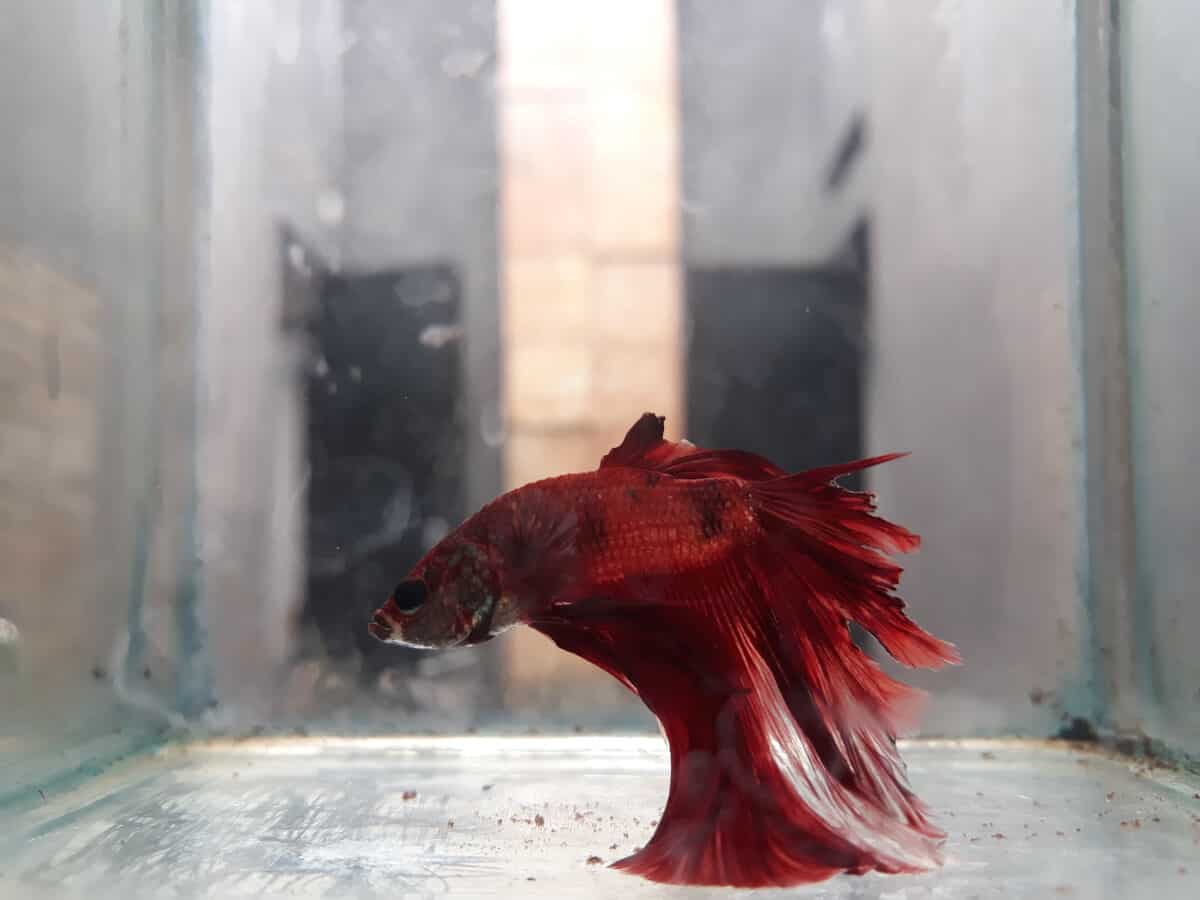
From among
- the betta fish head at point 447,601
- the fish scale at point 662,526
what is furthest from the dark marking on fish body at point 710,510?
the betta fish head at point 447,601

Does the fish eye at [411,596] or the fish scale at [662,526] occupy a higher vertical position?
the fish scale at [662,526]

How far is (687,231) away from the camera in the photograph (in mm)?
1188

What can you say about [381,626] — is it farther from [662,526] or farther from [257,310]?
[257,310]

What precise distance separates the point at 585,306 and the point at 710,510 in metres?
0.58

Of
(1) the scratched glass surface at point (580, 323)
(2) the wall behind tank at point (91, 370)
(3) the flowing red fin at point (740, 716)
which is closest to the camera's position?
(3) the flowing red fin at point (740, 716)

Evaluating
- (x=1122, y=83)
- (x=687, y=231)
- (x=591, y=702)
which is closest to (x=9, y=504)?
(x=591, y=702)

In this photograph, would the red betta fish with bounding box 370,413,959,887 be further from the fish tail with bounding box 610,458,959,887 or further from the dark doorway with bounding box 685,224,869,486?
the dark doorway with bounding box 685,224,869,486

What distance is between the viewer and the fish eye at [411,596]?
2.24 feet

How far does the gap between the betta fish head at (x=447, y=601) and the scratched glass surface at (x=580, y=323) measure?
17.8 inches

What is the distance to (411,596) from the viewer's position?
2.24 ft

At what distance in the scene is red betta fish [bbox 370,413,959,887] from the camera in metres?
0.67

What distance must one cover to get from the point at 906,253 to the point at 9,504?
1.13m

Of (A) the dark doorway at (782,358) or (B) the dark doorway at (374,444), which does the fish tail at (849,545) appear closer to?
(A) the dark doorway at (782,358)

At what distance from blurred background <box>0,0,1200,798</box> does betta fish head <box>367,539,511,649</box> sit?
469 mm
